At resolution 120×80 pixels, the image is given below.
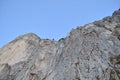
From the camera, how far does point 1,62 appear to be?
42781 millimetres

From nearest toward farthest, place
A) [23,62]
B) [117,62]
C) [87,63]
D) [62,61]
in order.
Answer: [117,62] → [87,63] → [62,61] → [23,62]

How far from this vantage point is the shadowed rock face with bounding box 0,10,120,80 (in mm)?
31516

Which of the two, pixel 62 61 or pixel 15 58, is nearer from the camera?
pixel 62 61

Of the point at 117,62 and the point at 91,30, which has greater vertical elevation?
the point at 91,30

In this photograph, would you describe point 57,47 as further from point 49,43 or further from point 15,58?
point 15,58

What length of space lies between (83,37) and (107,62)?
11.2 meters

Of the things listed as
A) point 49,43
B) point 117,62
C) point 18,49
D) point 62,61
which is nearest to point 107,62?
point 117,62

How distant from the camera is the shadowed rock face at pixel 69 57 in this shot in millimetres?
31516

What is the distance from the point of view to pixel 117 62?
30.8 m

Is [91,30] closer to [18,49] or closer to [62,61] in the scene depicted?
[62,61]

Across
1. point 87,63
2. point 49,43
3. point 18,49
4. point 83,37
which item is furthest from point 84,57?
point 18,49

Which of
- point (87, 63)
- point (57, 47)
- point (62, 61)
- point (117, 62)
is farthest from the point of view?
point (57, 47)

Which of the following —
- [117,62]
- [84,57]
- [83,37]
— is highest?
[83,37]

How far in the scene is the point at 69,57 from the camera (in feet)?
122
